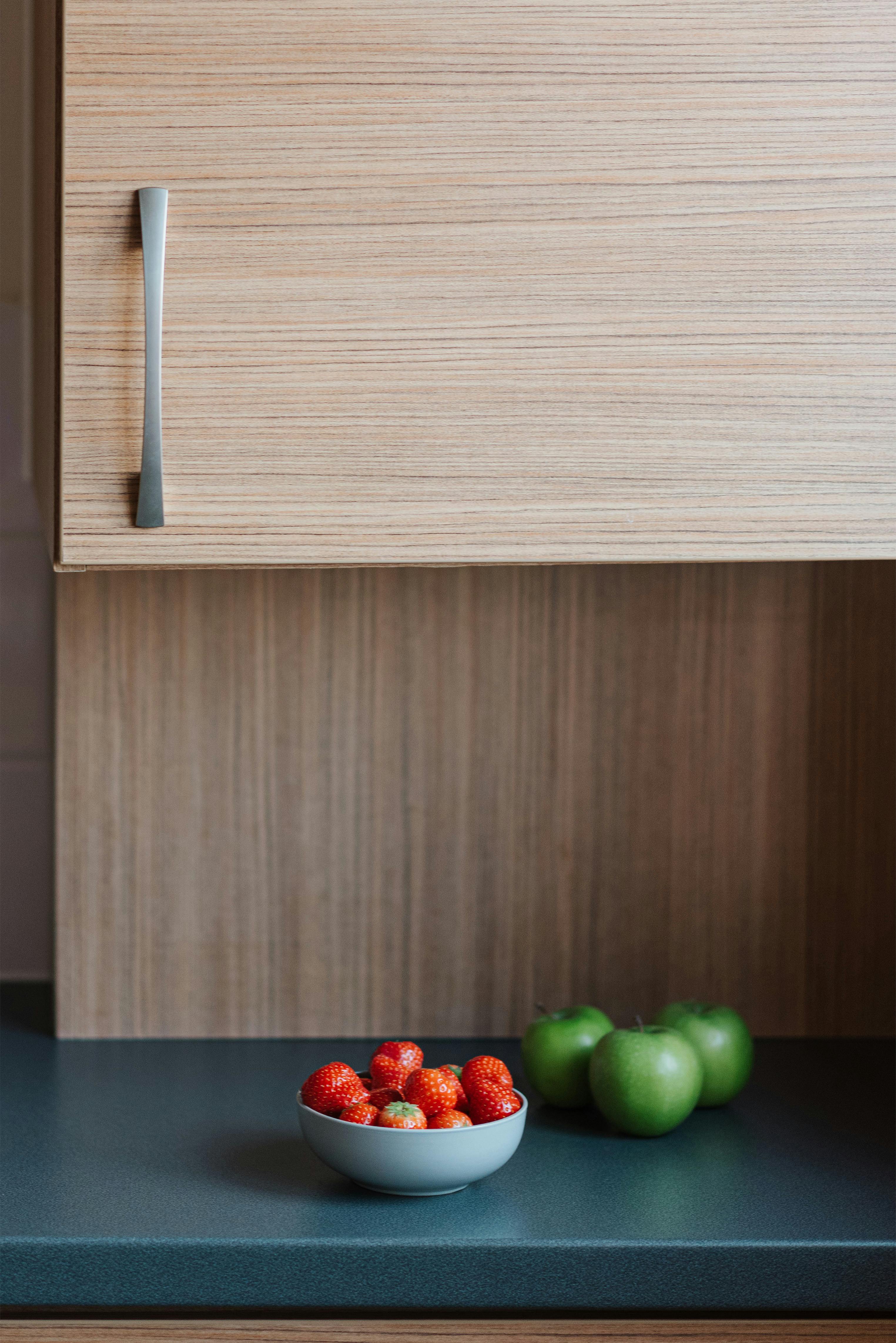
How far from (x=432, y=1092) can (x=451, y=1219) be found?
9 centimetres

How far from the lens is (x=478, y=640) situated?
1284mm

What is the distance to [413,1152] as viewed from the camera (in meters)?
0.89

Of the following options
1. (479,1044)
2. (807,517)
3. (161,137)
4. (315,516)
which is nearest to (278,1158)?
(479,1044)

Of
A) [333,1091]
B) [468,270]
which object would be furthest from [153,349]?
[333,1091]

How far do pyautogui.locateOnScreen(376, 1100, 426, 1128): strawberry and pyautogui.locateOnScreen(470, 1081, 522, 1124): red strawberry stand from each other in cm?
4

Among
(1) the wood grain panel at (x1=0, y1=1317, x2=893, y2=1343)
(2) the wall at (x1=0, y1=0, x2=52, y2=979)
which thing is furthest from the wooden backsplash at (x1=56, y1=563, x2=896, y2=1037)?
(1) the wood grain panel at (x1=0, y1=1317, x2=893, y2=1343)

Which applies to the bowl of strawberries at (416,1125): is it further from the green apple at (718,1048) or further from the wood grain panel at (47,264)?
the wood grain panel at (47,264)

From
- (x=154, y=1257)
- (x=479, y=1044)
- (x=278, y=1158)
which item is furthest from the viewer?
(x=479, y=1044)

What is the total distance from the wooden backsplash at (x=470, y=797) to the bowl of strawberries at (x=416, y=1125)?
324 millimetres

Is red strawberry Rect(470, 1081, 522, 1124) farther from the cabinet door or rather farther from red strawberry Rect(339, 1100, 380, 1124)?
the cabinet door

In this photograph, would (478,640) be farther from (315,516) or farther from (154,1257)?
(154,1257)

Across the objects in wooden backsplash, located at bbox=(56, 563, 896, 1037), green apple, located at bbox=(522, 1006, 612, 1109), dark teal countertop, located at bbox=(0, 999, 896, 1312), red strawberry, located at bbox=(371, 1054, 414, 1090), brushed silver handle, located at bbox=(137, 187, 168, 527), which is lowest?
dark teal countertop, located at bbox=(0, 999, 896, 1312)

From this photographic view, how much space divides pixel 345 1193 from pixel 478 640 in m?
0.56

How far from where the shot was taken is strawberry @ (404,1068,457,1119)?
92 cm
